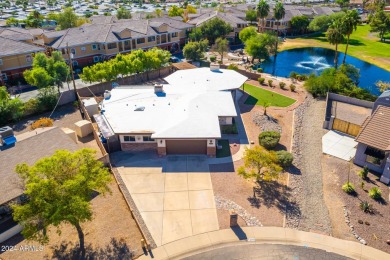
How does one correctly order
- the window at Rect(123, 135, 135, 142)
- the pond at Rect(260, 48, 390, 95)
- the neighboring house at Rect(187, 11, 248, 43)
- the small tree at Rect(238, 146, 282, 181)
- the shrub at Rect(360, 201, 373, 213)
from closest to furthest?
the shrub at Rect(360, 201, 373, 213), the small tree at Rect(238, 146, 282, 181), the window at Rect(123, 135, 135, 142), the pond at Rect(260, 48, 390, 95), the neighboring house at Rect(187, 11, 248, 43)

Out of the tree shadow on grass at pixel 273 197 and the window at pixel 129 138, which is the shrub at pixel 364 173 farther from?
the window at pixel 129 138

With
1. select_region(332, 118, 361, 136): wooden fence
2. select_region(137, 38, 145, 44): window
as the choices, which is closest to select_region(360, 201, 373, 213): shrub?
select_region(332, 118, 361, 136): wooden fence

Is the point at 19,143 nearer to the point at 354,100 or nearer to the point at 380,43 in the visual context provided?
the point at 354,100

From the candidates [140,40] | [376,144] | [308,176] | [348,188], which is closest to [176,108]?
[308,176]

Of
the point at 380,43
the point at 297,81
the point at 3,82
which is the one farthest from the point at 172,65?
the point at 380,43

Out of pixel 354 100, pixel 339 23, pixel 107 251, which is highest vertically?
pixel 339 23

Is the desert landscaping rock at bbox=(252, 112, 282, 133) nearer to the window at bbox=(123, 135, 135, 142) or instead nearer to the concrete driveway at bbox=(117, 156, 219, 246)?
the concrete driveway at bbox=(117, 156, 219, 246)
